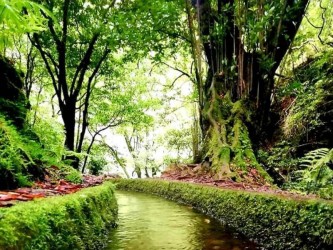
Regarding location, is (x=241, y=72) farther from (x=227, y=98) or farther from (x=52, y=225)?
(x=52, y=225)

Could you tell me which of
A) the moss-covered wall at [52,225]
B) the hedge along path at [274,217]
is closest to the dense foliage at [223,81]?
the hedge along path at [274,217]

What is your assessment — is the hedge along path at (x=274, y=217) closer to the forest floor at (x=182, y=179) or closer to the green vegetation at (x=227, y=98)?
the green vegetation at (x=227, y=98)

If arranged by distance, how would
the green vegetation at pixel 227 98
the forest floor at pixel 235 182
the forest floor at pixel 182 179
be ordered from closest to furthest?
1. the forest floor at pixel 182 179
2. the green vegetation at pixel 227 98
3. the forest floor at pixel 235 182

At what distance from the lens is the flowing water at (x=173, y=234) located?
14.8 ft

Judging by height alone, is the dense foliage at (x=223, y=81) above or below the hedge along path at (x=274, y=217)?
above

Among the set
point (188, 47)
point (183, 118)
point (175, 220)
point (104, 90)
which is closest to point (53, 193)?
point (175, 220)

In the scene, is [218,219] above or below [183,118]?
below

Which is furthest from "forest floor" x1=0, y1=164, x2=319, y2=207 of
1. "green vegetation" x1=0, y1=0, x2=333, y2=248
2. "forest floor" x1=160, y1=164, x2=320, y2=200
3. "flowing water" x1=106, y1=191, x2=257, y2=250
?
"flowing water" x1=106, y1=191, x2=257, y2=250

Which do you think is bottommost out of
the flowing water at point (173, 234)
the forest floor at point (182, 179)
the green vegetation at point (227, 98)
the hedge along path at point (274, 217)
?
the flowing water at point (173, 234)

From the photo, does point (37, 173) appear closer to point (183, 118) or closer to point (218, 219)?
point (218, 219)

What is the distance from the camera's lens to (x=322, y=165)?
3.94 m

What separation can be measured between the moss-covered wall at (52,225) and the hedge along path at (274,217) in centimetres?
Result: 205

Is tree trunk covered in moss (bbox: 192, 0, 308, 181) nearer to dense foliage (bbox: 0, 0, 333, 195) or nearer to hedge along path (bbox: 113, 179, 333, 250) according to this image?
dense foliage (bbox: 0, 0, 333, 195)

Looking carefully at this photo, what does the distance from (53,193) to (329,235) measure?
256 cm
